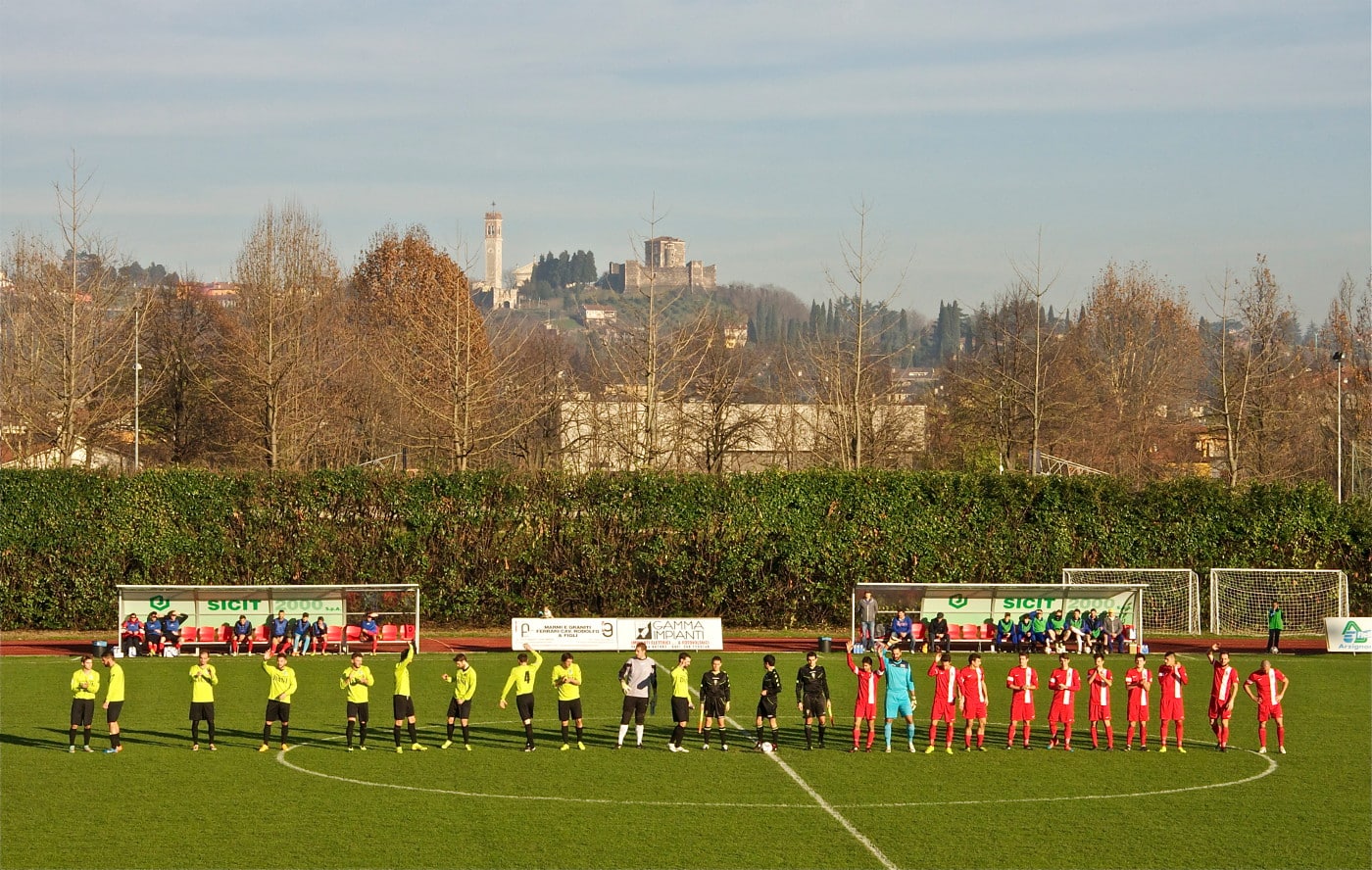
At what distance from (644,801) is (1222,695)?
982 cm

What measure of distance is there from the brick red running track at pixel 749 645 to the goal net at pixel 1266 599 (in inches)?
43.1

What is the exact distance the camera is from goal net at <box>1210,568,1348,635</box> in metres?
43.3

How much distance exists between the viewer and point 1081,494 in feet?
147

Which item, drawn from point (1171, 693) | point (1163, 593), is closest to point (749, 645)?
point (1163, 593)

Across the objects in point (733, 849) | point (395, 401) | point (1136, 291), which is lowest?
point (733, 849)

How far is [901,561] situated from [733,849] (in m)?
28.6

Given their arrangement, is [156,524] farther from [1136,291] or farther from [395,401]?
[1136,291]

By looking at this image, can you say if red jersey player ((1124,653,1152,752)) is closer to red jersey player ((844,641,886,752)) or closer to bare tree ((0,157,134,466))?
red jersey player ((844,641,886,752))

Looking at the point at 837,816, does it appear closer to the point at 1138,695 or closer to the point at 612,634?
the point at 1138,695

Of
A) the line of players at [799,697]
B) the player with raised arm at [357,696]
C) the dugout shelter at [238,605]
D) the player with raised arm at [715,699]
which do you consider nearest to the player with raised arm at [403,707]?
the line of players at [799,697]

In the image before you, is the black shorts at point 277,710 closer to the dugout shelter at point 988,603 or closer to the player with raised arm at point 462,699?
the player with raised arm at point 462,699

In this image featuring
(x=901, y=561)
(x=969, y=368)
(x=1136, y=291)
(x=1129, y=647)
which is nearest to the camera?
(x=1129, y=647)

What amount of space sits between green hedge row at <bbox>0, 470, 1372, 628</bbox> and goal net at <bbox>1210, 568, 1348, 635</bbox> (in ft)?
3.53

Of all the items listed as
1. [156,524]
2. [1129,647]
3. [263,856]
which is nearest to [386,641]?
[156,524]
